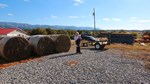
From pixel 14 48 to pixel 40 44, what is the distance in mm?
2362

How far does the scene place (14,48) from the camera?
15617 mm

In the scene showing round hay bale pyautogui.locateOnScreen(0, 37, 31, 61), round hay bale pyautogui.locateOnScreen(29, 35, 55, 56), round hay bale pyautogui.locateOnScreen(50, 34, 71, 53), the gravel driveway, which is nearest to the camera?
the gravel driveway

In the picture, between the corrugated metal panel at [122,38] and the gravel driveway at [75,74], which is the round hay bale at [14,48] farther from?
the corrugated metal panel at [122,38]

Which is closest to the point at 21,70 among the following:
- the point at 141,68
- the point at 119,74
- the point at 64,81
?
the point at 64,81


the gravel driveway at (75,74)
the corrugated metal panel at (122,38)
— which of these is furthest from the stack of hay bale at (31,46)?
the corrugated metal panel at (122,38)

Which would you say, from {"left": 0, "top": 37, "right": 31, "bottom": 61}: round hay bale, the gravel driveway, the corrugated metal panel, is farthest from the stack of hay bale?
the corrugated metal panel

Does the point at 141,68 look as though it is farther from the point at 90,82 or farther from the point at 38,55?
the point at 38,55

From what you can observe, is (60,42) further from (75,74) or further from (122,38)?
(122,38)

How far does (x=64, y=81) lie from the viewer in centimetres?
969

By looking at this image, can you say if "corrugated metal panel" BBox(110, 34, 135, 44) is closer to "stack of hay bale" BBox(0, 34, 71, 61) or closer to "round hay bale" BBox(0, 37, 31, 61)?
"stack of hay bale" BBox(0, 34, 71, 61)

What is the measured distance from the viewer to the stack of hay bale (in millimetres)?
15156

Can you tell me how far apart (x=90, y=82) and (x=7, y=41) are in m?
7.66

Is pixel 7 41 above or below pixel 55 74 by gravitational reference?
above

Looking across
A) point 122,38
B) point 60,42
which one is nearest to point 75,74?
point 60,42
